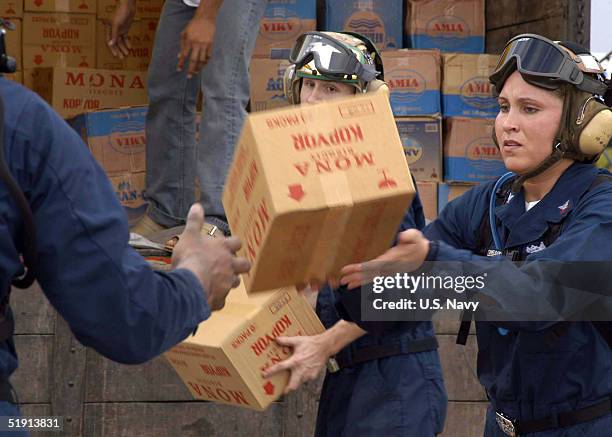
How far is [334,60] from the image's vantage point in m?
4.23

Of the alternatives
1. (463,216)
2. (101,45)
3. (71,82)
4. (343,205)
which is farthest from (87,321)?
(101,45)

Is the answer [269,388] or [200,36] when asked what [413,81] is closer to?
[200,36]

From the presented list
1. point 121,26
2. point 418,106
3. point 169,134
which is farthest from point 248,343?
point 418,106

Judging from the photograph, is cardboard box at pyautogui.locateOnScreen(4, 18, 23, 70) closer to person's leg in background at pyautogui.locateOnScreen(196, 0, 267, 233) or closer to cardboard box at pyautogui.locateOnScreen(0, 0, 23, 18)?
cardboard box at pyautogui.locateOnScreen(0, 0, 23, 18)

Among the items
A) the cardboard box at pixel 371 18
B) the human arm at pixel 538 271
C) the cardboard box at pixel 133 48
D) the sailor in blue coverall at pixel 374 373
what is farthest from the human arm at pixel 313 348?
the cardboard box at pixel 133 48

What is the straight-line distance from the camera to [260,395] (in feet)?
12.9

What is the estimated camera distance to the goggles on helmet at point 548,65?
3.76 metres

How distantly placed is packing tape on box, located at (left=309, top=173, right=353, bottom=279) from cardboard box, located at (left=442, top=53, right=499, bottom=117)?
423 centimetres

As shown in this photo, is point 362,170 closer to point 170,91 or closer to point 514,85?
point 514,85

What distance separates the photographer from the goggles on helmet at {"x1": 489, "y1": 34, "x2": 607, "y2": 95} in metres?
3.76

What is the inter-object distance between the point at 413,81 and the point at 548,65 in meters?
3.48

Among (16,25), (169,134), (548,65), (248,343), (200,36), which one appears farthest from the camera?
(16,25)

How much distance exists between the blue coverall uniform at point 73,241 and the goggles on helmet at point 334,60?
5.96ft

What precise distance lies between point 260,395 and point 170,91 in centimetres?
271
